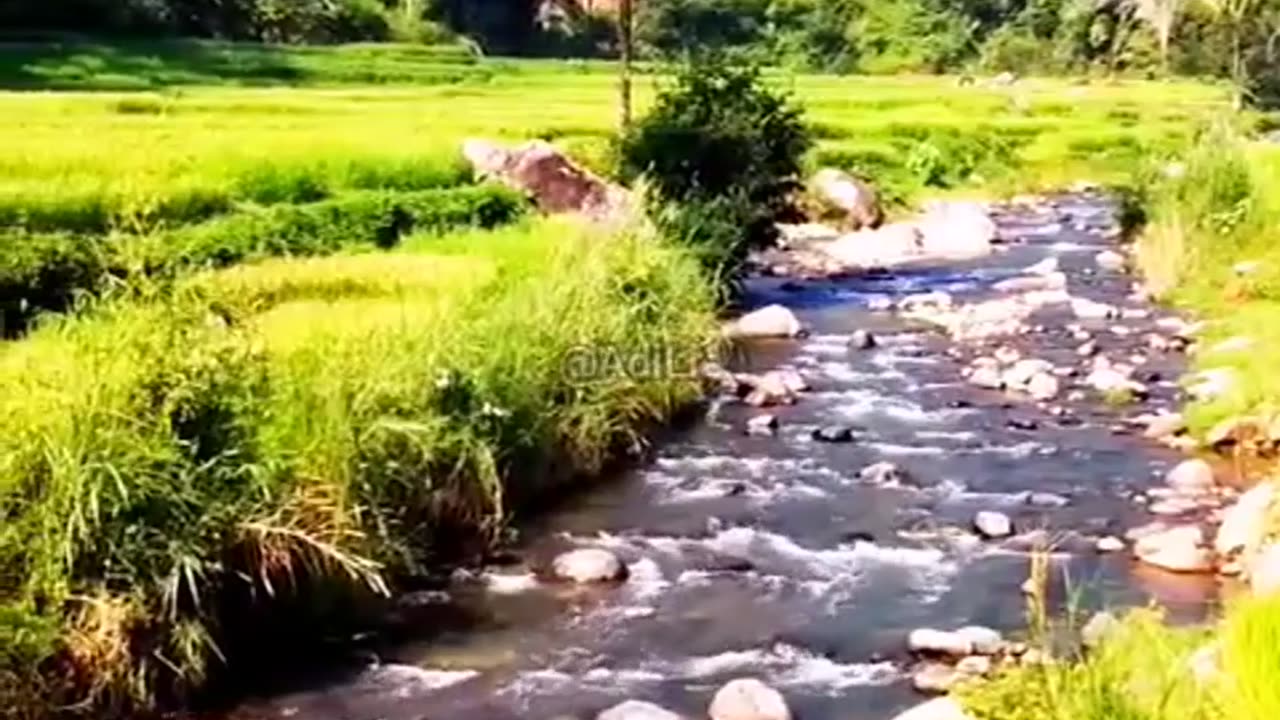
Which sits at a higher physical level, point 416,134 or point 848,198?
point 416,134

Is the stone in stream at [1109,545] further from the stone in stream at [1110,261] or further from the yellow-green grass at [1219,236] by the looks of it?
the stone in stream at [1110,261]

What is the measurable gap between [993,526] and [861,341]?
1005 cm

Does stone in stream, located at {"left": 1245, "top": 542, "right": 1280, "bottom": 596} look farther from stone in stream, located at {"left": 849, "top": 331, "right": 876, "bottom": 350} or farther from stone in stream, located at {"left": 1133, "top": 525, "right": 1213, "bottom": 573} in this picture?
stone in stream, located at {"left": 849, "top": 331, "right": 876, "bottom": 350}

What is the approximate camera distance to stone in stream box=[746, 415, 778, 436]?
2178 centimetres

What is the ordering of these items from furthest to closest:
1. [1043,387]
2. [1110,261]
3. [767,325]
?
[1110,261]
[767,325]
[1043,387]

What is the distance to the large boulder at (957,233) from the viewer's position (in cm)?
3788

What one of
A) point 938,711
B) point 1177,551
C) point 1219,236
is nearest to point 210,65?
point 1219,236

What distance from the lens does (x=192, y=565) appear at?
12.5m

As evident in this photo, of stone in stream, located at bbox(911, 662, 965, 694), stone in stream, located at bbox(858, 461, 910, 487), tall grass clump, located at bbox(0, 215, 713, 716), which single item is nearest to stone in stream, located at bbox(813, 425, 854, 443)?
stone in stream, located at bbox(858, 461, 910, 487)

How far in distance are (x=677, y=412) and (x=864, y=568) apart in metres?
5.55

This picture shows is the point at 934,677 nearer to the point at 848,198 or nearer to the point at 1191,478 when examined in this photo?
the point at 1191,478

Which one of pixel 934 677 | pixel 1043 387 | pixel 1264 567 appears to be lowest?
pixel 1043 387

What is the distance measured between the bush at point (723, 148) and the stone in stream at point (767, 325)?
1.01m

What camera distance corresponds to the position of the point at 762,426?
22.0 meters
